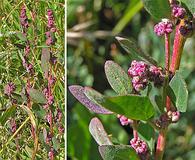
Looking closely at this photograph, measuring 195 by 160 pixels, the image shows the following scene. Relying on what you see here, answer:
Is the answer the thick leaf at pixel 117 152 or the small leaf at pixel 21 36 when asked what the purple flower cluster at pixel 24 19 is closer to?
the small leaf at pixel 21 36

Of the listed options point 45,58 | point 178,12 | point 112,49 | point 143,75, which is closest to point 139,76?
point 143,75

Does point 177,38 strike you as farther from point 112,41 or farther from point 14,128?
point 112,41

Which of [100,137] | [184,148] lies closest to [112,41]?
[184,148]

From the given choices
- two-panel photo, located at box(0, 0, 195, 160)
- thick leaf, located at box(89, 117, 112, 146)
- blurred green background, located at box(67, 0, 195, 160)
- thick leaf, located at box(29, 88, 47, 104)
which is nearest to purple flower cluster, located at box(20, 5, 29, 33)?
two-panel photo, located at box(0, 0, 195, 160)

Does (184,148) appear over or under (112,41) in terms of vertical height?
under

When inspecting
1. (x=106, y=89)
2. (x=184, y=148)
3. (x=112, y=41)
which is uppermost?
(x=112, y=41)
